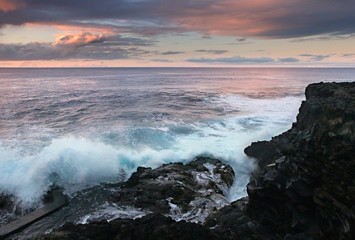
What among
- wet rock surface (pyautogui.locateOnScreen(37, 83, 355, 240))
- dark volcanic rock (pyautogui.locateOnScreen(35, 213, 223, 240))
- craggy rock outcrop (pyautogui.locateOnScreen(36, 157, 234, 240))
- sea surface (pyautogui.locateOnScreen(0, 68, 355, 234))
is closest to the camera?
wet rock surface (pyautogui.locateOnScreen(37, 83, 355, 240))

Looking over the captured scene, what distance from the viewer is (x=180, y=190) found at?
1370 cm

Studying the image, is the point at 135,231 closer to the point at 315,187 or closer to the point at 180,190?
the point at 180,190

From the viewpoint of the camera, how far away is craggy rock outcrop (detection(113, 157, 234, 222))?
1237 centimetres

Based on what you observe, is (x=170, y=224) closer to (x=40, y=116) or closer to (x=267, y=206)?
(x=267, y=206)

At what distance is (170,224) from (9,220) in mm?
8300

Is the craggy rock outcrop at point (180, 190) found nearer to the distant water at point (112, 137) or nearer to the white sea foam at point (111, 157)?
the white sea foam at point (111, 157)

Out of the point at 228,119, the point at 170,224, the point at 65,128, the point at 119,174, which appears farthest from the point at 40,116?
the point at 170,224

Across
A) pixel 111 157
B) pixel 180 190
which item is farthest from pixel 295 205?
pixel 111 157

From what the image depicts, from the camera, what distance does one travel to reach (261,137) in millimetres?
25422

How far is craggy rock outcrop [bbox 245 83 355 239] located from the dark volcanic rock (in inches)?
84.5

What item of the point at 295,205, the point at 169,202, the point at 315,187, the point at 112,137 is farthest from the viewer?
the point at 112,137

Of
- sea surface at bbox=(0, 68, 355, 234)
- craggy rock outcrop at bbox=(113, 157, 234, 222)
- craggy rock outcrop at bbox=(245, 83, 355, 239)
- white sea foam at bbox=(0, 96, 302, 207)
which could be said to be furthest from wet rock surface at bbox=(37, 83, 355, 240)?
white sea foam at bbox=(0, 96, 302, 207)

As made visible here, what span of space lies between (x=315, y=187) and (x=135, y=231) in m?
5.81

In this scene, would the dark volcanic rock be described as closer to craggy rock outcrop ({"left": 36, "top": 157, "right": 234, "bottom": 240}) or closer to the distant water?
craggy rock outcrop ({"left": 36, "top": 157, "right": 234, "bottom": 240})
